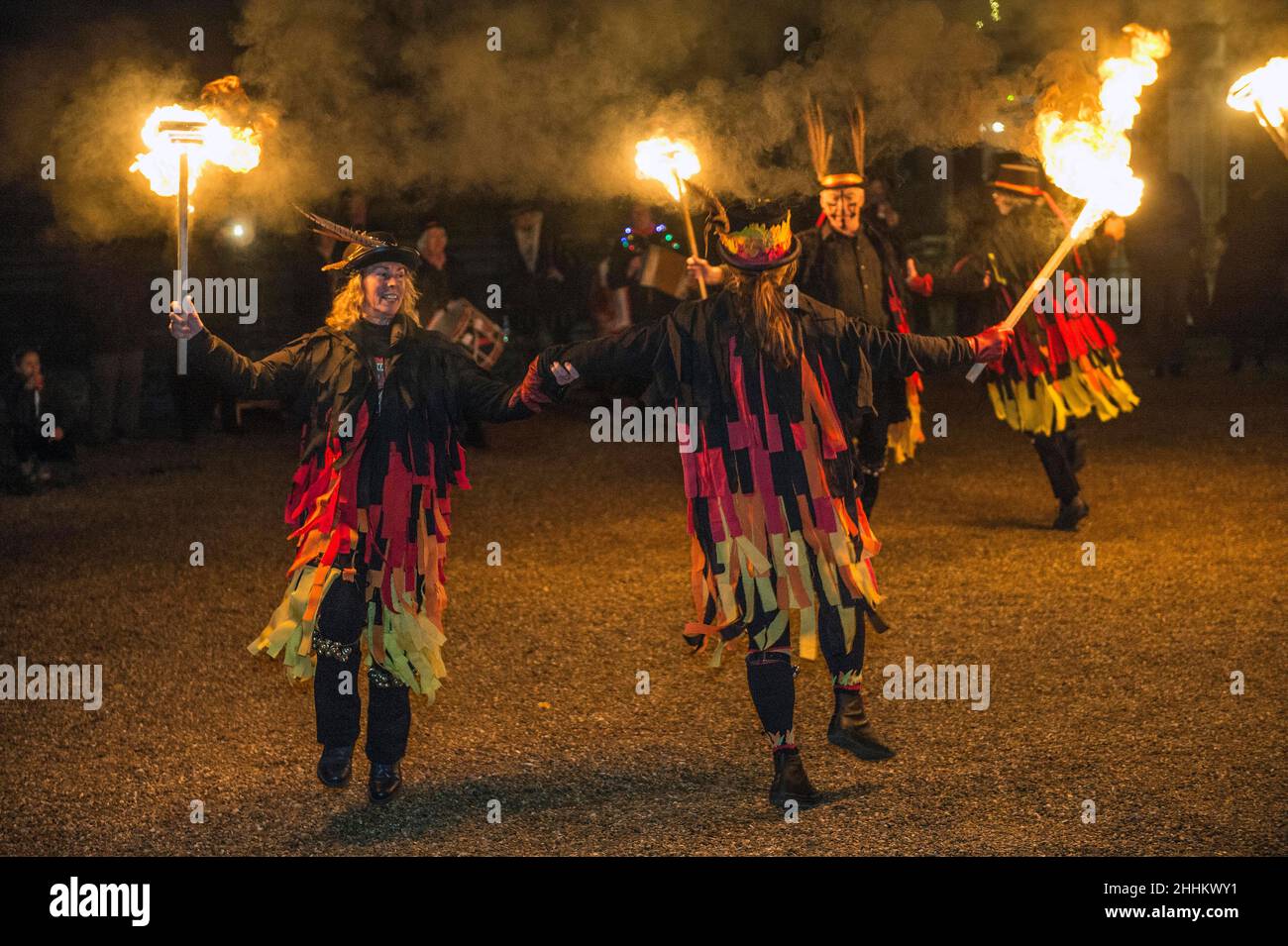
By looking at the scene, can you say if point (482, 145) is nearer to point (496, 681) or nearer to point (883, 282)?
point (883, 282)

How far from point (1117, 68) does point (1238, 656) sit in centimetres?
223

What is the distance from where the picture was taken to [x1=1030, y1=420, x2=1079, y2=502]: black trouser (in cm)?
882

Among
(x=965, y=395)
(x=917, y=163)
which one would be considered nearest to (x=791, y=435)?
(x=965, y=395)

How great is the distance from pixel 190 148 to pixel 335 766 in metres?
1.86

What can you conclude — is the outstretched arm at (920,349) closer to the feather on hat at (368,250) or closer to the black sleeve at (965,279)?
the feather on hat at (368,250)

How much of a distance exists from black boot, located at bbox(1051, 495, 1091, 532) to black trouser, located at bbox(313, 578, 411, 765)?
187 inches

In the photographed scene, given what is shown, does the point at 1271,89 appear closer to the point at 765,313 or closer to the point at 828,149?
the point at 765,313

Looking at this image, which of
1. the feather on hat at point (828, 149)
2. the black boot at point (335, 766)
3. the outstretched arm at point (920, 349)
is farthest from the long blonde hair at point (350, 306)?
the feather on hat at point (828, 149)

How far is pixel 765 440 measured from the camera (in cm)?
495

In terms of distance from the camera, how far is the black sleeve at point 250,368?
4.86 m

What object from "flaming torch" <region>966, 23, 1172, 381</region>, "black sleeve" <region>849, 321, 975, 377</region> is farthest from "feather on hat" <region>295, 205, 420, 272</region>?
"flaming torch" <region>966, 23, 1172, 381</region>

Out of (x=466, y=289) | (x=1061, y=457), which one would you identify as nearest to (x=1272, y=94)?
(x=1061, y=457)

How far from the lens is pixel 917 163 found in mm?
19719

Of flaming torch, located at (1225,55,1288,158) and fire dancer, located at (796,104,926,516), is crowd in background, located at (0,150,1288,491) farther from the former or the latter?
flaming torch, located at (1225,55,1288,158)
